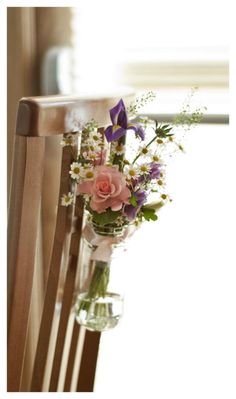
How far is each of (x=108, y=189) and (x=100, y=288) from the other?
0.25m

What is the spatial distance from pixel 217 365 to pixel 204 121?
2.32 ft

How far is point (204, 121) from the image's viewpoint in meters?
1.78

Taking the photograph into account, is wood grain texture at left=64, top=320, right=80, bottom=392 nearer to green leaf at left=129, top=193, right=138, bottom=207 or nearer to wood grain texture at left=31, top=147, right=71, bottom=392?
wood grain texture at left=31, top=147, right=71, bottom=392

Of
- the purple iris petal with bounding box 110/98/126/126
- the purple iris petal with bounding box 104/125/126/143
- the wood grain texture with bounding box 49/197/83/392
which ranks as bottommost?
the wood grain texture with bounding box 49/197/83/392

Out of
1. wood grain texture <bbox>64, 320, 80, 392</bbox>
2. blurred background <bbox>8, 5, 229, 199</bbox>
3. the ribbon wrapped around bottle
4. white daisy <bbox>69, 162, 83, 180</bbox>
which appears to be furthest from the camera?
blurred background <bbox>8, 5, 229, 199</bbox>

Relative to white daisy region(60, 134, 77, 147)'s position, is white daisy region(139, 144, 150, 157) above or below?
below

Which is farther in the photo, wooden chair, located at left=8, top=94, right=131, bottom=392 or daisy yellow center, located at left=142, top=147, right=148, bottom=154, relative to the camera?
daisy yellow center, located at left=142, top=147, right=148, bottom=154

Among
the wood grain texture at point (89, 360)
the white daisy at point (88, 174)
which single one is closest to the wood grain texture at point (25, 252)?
the white daisy at point (88, 174)

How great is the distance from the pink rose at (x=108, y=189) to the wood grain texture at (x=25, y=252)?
114 mm

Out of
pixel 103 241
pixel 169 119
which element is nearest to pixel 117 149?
pixel 103 241

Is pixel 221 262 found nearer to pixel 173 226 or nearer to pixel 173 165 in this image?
pixel 173 226

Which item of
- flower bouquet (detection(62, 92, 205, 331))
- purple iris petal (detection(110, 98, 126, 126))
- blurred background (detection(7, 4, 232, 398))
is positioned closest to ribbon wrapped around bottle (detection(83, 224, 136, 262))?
flower bouquet (detection(62, 92, 205, 331))

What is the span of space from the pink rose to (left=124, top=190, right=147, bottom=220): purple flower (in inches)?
0.7

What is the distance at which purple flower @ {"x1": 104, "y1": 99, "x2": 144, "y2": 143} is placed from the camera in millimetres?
1078
